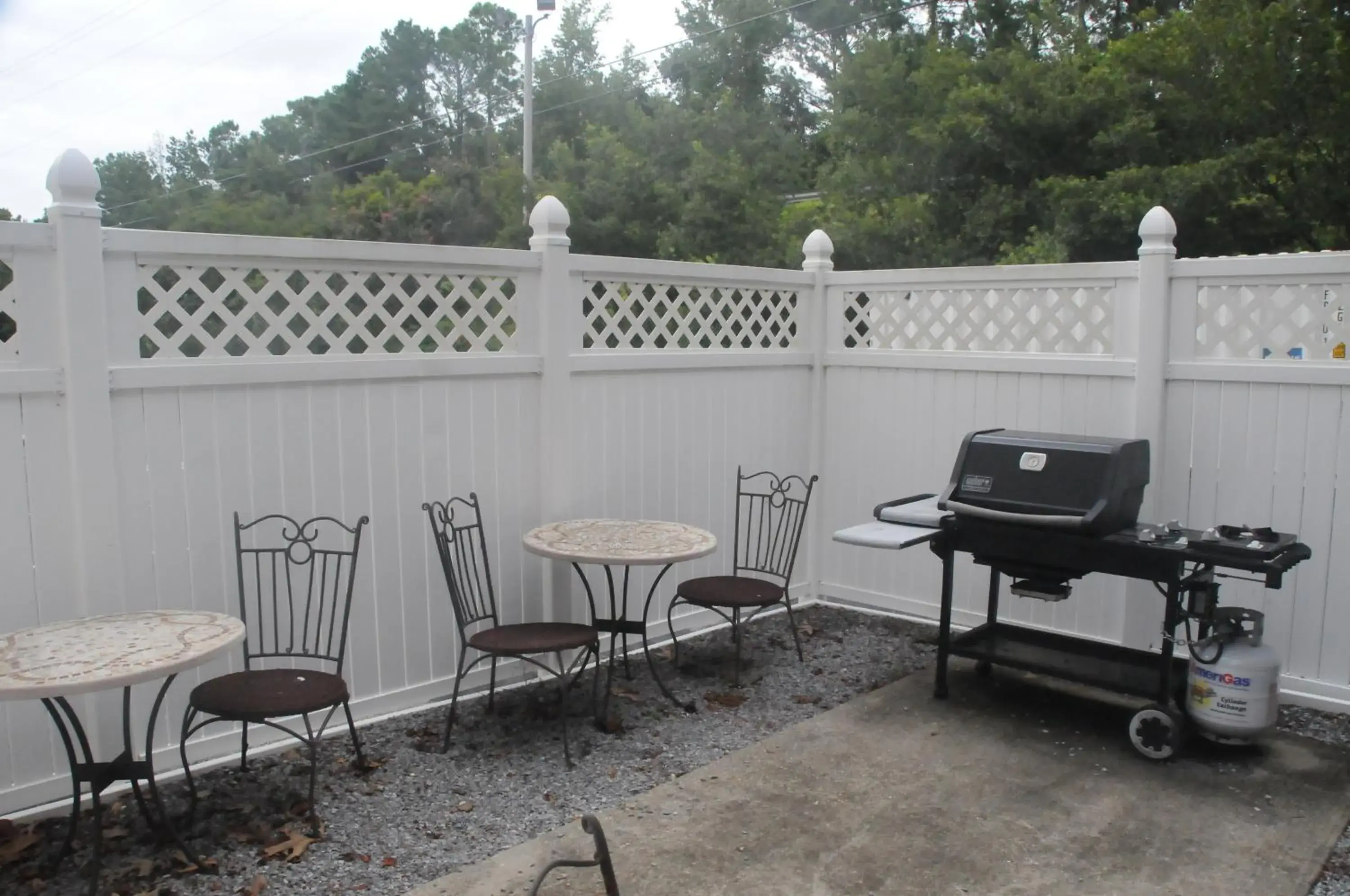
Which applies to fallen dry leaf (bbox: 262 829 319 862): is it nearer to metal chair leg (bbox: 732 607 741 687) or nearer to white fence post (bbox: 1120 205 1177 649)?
metal chair leg (bbox: 732 607 741 687)

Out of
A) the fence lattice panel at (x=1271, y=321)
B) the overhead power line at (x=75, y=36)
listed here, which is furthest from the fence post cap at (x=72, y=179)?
the overhead power line at (x=75, y=36)

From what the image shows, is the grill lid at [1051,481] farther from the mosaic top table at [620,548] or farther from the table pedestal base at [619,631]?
the table pedestal base at [619,631]

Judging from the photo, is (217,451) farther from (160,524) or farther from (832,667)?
(832,667)

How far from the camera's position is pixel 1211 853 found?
9.62ft

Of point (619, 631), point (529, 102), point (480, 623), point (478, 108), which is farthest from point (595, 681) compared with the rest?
point (478, 108)

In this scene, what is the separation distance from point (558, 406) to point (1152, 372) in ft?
8.18

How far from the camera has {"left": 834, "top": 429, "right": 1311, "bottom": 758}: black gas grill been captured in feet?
11.5

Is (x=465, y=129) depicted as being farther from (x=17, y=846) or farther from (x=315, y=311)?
(x=17, y=846)

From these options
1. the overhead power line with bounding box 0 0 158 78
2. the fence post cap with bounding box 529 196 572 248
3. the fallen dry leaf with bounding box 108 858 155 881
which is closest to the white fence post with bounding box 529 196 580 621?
the fence post cap with bounding box 529 196 572 248

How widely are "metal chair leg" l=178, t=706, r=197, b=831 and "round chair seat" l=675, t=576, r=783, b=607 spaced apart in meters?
1.95

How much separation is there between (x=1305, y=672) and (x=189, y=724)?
4.10 m

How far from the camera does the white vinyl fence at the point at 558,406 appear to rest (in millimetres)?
3037

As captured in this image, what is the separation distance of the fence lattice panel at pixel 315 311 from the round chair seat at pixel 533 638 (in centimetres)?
110

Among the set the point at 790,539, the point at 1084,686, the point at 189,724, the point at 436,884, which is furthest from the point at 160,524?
the point at 1084,686
